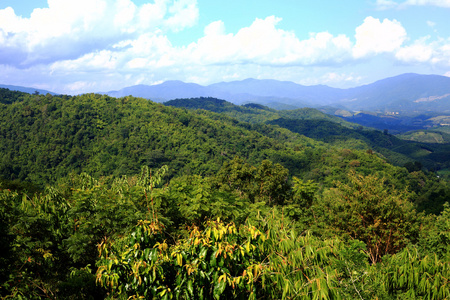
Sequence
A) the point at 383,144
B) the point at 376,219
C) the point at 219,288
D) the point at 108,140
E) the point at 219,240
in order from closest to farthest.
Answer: the point at 219,288
the point at 219,240
the point at 376,219
the point at 108,140
the point at 383,144

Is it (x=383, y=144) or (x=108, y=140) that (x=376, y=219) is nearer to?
(x=108, y=140)

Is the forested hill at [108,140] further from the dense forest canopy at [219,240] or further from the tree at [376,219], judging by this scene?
the tree at [376,219]

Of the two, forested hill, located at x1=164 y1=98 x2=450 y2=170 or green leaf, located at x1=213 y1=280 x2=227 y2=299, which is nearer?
green leaf, located at x1=213 y1=280 x2=227 y2=299

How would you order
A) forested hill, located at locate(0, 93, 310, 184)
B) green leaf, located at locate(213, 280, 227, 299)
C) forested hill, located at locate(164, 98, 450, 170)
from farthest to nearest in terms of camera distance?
forested hill, located at locate(164, 98, 450, 170) < forested hill, located at locate(0, 93, 310, 184) < green leaf, located at locate(213, 280, 227, 299)

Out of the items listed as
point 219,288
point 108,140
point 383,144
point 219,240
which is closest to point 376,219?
point 219,240


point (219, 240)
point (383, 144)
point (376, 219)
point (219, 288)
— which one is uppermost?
point (219, 240)

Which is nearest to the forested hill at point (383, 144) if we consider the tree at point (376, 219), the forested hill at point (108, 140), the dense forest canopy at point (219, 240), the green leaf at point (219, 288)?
the forested hill at point (108, 140)

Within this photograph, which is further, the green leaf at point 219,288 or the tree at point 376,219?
the tree at point 376,219

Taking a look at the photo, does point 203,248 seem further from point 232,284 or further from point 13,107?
point 13,107

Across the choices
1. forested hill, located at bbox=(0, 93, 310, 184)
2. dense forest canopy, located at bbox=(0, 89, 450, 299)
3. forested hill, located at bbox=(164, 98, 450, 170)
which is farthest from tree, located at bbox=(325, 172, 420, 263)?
forested hill, located at bbox=(164, 98, 450, 170)

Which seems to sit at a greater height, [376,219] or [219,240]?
[219,240]

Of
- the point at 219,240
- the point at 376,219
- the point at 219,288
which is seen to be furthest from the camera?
the point at 376,219

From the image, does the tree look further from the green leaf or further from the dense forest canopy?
the green leaf

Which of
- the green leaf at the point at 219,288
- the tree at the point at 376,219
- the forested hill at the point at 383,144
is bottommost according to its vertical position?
the forested hill at the point at 383,144
